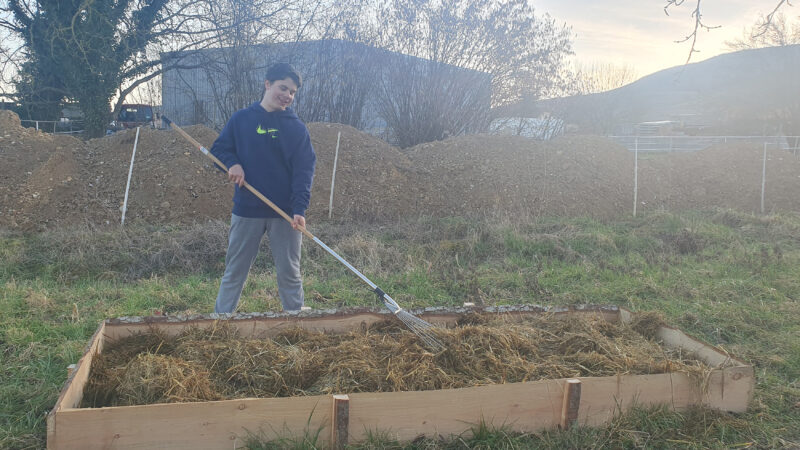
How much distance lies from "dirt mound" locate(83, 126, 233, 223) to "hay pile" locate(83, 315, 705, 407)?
6.78 meters

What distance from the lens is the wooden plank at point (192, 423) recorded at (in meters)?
2.28

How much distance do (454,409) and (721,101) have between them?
126 ft

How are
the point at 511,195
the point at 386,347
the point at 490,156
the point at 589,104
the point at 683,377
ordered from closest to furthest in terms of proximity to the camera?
the point at 683,377, the point at 386,347, the point at 511,195, the point at 490,156, the point at 589,104

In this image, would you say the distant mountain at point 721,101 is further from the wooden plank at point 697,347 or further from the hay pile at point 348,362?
the hay pile at point 348,362

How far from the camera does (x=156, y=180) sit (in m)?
10.1

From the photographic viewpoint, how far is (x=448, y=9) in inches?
575

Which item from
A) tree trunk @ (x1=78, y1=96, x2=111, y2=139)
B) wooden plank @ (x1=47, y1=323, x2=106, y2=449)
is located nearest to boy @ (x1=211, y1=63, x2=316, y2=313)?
wooden plank @ (x1=47, y1=323, x2=106, y2=449)

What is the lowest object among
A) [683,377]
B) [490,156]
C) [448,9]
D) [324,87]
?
[683,377]

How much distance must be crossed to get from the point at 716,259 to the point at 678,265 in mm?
726

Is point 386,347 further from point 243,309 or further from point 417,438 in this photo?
point 243,309

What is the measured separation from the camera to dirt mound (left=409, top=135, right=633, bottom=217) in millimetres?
11203

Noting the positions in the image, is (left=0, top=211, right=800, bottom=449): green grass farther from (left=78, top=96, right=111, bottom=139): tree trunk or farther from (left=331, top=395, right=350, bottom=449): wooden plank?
(left=78, top=96, right=111, bottom=139): tree trunk

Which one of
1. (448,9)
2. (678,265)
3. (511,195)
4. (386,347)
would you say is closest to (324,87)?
(448,9)

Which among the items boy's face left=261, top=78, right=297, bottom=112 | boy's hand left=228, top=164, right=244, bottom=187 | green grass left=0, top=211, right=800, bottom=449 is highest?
boy's face left=261, top=78, right=297, bottom=112
